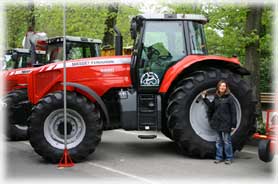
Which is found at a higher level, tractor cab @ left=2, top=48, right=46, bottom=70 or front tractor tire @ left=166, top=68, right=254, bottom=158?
tractor cab @ left=2, top=48, right=46, bottom=70

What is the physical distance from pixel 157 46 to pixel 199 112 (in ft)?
5.11

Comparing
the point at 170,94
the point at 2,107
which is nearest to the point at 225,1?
the point at 170,94

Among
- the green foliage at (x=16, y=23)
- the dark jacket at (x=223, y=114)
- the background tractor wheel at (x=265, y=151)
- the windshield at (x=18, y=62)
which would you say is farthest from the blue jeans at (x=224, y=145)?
the green foliage at (x=16, y=23)

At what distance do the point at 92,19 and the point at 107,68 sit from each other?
1029cm

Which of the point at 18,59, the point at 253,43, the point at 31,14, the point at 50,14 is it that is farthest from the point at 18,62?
the point at 253,43

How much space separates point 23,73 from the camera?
465 inches

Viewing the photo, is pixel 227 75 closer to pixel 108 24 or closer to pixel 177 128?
pixel 177 128

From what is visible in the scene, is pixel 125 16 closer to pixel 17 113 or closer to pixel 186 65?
pixel 17 113

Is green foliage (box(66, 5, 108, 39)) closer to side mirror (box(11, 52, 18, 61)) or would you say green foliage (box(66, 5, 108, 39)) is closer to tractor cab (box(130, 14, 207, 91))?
side mirror (box(11, 52, 18, 61))

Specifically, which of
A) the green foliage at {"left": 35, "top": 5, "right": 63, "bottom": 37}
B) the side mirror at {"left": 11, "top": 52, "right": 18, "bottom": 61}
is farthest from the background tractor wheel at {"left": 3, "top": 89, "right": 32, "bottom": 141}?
the green foliage at {"left": 35, "top": 5, "right": 63, "bottom": 37}

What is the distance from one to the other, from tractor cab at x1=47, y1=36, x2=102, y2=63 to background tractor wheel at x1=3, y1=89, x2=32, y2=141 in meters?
1.92

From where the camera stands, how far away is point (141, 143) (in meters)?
10.4

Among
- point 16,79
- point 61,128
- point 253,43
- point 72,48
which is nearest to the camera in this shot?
point 61,128

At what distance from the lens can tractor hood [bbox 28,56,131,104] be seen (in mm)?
8688
